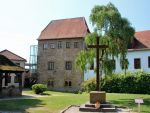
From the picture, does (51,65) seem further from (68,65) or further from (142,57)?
(142,57)

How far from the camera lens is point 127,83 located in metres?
37.2

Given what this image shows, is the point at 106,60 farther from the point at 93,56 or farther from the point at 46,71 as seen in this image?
the point at 46,71

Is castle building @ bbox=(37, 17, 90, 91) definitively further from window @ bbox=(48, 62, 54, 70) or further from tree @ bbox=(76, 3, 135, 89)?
tree @ bbox=(76, 3, 135, 89)

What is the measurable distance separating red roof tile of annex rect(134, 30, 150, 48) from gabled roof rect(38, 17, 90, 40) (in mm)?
7767

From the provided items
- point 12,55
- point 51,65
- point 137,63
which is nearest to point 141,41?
point 137,63

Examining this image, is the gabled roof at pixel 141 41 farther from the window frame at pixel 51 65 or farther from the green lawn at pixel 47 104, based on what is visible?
the green lawn at pixel 47 104

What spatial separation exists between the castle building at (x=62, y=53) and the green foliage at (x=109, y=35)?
58.9ft

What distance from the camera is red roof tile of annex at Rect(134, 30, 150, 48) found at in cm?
4190

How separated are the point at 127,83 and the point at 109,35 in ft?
36.9

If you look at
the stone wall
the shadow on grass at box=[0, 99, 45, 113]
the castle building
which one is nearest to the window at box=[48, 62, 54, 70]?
the castle building

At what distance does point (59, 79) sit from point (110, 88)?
1263cm

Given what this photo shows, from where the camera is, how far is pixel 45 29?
52.2 metres

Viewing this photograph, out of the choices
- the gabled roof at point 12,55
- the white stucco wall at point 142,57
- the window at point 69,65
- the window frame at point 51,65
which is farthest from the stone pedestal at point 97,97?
the gabled roof at point 12,55

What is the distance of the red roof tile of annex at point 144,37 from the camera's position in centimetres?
4190
